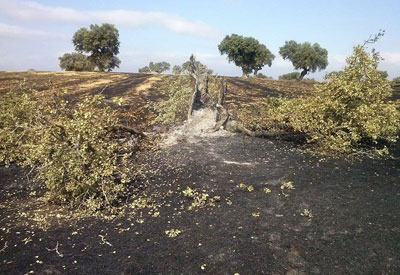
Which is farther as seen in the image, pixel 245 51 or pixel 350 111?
pixel 245 51

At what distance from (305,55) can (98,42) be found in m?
41.6

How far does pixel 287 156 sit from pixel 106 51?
5438 cm

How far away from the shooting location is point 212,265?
23.2 feet

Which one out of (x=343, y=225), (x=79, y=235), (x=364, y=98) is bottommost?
(x=79, y=235)

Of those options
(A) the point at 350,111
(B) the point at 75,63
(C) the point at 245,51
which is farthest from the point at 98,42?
(A) the point at 350,111

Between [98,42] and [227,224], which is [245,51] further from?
[227,224]

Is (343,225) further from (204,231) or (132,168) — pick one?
(132,168)

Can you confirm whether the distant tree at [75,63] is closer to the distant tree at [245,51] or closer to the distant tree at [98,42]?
the distant tree at [98,42]

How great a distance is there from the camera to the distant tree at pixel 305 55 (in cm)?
6662

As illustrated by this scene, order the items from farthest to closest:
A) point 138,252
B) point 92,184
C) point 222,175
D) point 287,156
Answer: point 287,156
point 222,175
point 92,184
point 138,252

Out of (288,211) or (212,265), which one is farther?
(288,211)

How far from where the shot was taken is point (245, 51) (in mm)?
63844

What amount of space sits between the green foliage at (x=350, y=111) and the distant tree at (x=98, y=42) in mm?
50444

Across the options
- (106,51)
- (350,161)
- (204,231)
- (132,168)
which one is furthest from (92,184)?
(106,51)
